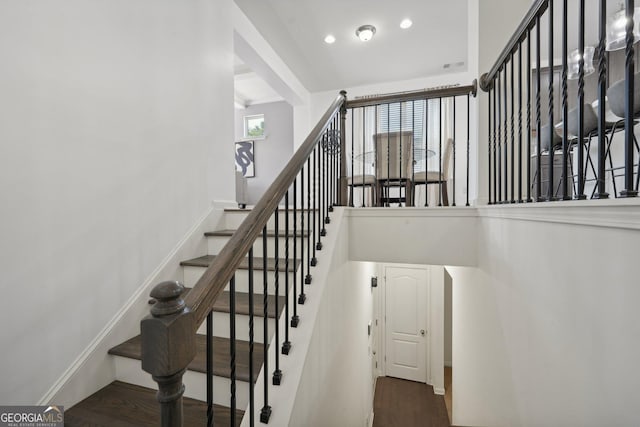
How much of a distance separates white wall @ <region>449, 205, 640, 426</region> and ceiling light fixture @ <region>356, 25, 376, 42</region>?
299 cm

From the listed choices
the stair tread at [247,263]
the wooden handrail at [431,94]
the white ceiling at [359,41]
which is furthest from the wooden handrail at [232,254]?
the white ceiling at [359,41]

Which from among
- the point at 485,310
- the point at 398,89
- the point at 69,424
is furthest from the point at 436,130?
the point at 69,424

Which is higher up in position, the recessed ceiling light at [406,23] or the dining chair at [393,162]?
the recessed ceiling light at [406,23]

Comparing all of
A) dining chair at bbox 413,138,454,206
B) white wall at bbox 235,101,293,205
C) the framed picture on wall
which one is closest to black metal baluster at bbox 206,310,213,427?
dining chair at bbox 413,138,454,206

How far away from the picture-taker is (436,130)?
5.09m

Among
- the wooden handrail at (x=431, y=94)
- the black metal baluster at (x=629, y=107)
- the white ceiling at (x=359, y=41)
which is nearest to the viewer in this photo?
the black metal baluster at (x=629, y=107)

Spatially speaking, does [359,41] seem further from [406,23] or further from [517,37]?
[517,37]

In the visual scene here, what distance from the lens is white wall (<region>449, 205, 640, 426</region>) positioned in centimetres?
71

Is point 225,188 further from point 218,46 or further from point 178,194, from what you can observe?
point 218,46

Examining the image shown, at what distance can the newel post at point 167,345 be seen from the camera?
59 cm

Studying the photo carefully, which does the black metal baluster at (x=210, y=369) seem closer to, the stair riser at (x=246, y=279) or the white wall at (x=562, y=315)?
the stair riser at (x=246, y=279)

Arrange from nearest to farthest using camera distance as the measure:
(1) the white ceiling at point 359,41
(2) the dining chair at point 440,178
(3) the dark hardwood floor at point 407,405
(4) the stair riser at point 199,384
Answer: (4) the stair riser at point 199,384
(2) the dining chair at point 440,178
(1) the white ceiling at point 359,41
(3) the dark hardwood floor at point 407,405

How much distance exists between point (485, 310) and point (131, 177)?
2595 mm

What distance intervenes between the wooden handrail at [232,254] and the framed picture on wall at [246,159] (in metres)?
4.97
